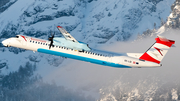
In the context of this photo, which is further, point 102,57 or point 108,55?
point 108,55

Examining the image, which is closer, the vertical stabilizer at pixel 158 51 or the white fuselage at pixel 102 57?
the vertical stabilizer at pixel 158 51

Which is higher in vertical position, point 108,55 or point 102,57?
point 108,55

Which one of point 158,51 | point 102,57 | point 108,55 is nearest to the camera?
point 158,51

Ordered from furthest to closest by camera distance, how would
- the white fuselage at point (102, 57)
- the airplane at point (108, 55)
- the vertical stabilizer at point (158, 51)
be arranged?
the white fuselage at point (102, 57) < the airplane at point (108, 55) < the vertical stabilizer at point (158, 51)

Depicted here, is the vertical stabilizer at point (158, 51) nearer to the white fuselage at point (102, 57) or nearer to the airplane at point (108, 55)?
the airplane at point (108, 55)

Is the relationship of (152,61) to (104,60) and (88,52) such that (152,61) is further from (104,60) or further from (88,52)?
(88,52)

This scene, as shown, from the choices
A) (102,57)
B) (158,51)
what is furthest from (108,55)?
(158,51)

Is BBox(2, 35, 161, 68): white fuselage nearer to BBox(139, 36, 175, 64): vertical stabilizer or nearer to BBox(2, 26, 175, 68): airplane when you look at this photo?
BBox(2, 26, 175, 68): airplane

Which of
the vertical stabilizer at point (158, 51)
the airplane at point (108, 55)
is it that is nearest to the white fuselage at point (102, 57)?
the airplane at point (108, 55)

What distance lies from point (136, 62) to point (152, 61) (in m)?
4.24

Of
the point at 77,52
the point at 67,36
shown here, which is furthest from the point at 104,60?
the point at 67,36

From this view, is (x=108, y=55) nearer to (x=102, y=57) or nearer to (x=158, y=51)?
(x=102, y=57)

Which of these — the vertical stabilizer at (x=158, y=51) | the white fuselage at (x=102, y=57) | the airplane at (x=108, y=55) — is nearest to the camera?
the vertical stabilizer at (x=158, y=51)

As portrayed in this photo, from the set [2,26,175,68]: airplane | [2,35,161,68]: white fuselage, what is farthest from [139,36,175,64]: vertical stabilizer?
[2,35,161,68]: white fuselage
